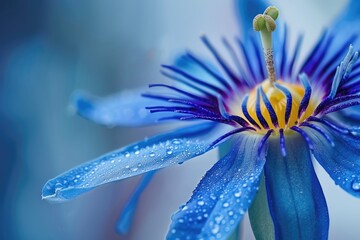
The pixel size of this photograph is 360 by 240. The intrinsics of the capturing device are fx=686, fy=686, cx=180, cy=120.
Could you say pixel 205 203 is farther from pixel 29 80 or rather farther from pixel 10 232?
pixel 29 80

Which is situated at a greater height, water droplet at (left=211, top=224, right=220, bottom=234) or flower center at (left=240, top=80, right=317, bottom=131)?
flower center at (left=240, top=80, right=317, bottom=131)

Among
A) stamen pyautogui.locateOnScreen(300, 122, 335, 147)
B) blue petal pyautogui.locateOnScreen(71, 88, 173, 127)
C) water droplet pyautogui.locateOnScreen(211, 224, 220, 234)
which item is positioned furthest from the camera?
blue petal pyautogui.locateOnScreen(71, 88, 173, 127)

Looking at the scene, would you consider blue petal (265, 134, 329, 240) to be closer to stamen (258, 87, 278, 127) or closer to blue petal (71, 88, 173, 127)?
stamen (258, 87, 278, 127)

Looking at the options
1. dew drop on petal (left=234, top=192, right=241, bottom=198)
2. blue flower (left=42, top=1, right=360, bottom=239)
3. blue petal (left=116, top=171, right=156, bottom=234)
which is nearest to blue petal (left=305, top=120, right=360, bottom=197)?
blue flower (left=42, top=1, right=360, bottom=239)

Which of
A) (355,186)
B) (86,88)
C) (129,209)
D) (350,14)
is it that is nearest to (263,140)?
(355,186)

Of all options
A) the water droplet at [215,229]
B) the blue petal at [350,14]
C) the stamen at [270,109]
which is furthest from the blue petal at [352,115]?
the water droplet at [215,229]

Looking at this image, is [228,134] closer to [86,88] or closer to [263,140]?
[263,140]
